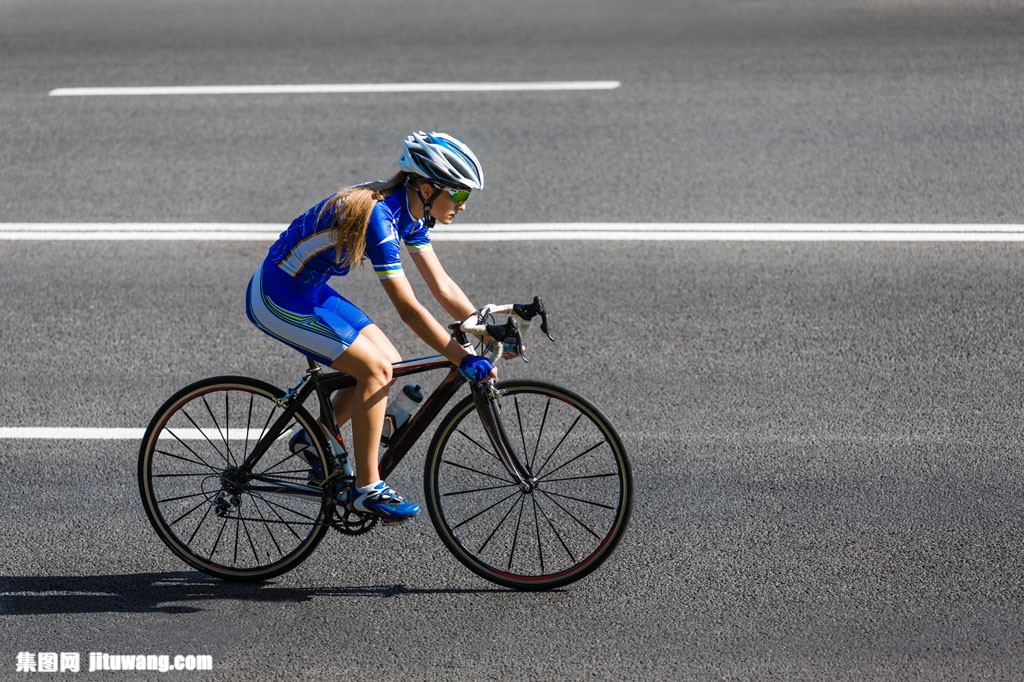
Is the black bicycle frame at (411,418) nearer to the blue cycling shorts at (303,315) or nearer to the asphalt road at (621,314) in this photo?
the blue cycling shorts at (303,315)

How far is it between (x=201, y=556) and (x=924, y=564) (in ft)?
11.0

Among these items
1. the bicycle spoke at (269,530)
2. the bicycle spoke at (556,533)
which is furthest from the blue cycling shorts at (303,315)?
the bicycle spoke at (556,533)

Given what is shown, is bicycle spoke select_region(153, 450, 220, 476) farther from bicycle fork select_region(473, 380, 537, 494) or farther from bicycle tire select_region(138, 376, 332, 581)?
bicycle fork select_region(473, 380, 537, 494)

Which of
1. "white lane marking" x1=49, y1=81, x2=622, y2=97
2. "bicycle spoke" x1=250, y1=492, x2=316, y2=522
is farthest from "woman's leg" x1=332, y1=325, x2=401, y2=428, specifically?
"white lane marking" x1=49, y1=81, x2=622, y2=97

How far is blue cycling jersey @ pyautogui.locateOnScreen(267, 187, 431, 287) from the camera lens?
5000mm

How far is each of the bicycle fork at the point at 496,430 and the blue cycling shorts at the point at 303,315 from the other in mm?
612

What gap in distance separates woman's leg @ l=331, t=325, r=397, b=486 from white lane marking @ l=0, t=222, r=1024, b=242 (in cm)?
382

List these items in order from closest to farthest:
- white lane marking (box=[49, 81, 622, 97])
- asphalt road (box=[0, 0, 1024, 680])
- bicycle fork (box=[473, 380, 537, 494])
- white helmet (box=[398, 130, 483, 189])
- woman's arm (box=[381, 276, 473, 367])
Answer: woman's arm (box=[381, 276, 473, 367]) → white helmet (box=[398, 130, 483, 189]) → asphalt road (box=[0, 0, 1024, 680]) → bicycle fork (box=[473, 380, 537, 494]) → white lane marking (box=[49, 81, 622, 97])

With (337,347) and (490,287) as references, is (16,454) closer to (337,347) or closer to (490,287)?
(337,347)

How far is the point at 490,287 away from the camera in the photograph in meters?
8.30

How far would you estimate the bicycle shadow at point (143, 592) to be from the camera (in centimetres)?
533

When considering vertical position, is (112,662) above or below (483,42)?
below

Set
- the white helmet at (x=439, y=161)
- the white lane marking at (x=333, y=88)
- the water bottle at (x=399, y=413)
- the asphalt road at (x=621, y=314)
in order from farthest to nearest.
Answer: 1. the white lane marking at (x=333, y=88)
2. the water bottle at (x=399, y=413)
3. the asphalt road at (x=621, y=314)
4. the white helmet at (x=439, y=161)

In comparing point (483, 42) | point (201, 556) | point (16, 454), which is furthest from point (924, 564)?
point (483, 42)
